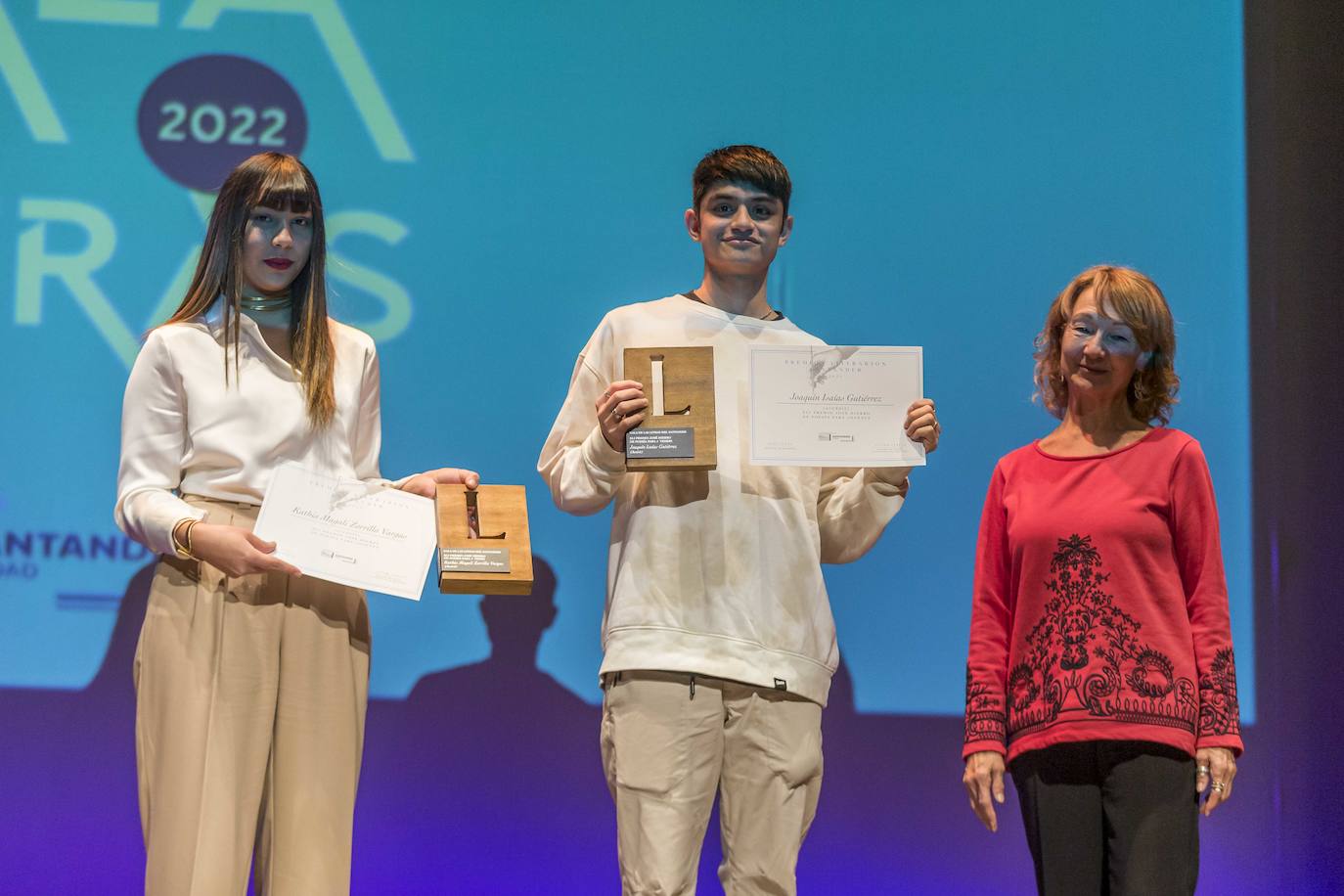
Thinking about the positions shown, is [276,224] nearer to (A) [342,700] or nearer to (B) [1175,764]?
(A) [342,700]

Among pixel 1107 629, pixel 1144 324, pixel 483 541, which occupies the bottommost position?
pixel 1107 629

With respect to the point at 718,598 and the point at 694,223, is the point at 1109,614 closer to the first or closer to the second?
the point at 718,598

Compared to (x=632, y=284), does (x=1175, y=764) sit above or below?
below

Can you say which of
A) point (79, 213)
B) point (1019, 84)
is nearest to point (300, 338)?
point (79, 213)

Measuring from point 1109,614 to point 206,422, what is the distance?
1.58 metres

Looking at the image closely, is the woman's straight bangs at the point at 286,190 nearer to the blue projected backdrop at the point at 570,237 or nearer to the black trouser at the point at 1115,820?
the blue projected backdrop at the point at 570,237

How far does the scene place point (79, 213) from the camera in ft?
10.9

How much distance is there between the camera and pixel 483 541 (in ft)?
8.11

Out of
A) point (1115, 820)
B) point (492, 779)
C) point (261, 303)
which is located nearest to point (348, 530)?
point (261, 303)

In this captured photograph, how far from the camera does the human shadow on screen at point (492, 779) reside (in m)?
3.28

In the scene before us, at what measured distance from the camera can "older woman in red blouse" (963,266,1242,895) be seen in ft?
6.92

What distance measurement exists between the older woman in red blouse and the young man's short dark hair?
591 millimetres

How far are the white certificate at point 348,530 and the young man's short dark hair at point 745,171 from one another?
850 millimetres

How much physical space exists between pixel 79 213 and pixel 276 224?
1059 mm
